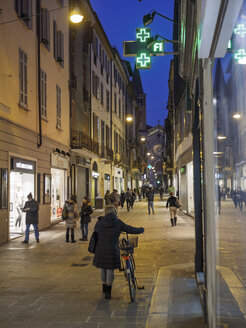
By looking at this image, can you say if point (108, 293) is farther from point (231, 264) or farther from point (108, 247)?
point (231, 264)

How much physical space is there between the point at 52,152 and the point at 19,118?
15.3ft

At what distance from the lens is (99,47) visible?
35.2 m

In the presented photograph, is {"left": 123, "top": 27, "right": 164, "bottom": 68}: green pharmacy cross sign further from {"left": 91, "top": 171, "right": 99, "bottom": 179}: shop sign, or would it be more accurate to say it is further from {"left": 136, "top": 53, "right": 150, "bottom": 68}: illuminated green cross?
{"left": 91, "top": 171, "right": 99, "bottom": 179}: shop sign

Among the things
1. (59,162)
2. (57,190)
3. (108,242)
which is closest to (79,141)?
(59,162)

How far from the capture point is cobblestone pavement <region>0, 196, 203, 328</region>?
5.84 meters

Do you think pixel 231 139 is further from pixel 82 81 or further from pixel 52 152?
pixel 82 81

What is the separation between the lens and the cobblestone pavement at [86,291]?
19.2ft

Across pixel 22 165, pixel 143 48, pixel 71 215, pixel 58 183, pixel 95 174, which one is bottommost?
pixel 71 215

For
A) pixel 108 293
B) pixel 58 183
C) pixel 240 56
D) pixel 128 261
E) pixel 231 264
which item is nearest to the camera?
pixel 240 56

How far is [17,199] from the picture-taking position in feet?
52.0

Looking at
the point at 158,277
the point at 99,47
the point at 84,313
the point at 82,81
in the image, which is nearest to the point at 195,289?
the point at 158,277

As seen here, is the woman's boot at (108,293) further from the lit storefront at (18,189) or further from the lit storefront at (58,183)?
the lit storefront at (58,183)

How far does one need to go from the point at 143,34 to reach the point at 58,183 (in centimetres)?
1147

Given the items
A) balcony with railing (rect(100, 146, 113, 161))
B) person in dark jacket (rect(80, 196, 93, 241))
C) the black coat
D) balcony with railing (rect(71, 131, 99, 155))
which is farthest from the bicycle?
balcony with railing (rect(100, 146, 113, 161))
